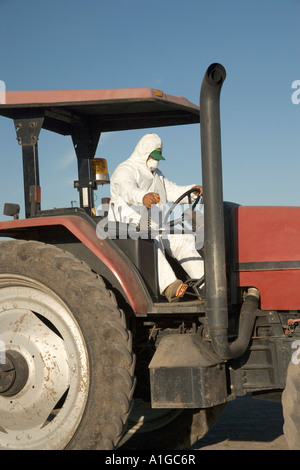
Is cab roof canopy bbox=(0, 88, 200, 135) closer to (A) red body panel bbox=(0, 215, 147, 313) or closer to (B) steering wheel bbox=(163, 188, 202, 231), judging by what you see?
(B) steering wheel bbox=(163, 188, 202, 231)

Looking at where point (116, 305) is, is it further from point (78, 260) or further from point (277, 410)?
point (277, 410)

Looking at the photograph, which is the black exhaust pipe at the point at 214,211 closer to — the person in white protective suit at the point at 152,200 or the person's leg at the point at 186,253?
the person in white protective suit at the point at 152,200

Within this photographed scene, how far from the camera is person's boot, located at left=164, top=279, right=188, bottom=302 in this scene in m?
4.04

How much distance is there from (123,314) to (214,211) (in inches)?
30.2

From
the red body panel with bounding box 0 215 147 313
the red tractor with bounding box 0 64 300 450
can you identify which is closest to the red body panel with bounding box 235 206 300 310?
the red tractor with bounding box 0 64 300 450

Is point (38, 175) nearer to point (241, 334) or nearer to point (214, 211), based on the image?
point (214, 211)

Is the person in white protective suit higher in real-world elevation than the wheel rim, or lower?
higher

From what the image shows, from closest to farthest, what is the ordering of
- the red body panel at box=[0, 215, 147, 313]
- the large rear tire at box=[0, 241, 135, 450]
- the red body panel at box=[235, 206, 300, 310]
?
1. the large rear tire at box=[0, 241, 135, 450]
2. the red body panel at box=[0, 215, 147, 313]
3. the red body panel at box=[235, 206, 300, 310]

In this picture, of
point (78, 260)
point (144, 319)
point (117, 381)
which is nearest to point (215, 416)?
point (144, 319)

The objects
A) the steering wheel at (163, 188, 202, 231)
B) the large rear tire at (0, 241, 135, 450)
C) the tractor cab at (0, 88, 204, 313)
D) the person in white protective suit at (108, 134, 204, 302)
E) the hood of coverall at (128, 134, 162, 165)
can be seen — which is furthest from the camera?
the hood of coverall at (128, 134, 162, 165)

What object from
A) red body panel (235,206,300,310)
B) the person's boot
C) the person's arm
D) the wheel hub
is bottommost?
the wheel hub

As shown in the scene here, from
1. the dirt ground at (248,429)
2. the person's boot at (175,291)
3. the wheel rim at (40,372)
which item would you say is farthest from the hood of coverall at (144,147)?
the dirt ground at (248,429)

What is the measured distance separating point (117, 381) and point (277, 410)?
283 cm

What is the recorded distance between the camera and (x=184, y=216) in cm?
440
